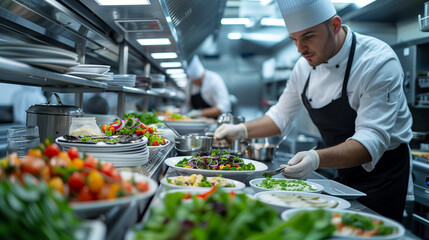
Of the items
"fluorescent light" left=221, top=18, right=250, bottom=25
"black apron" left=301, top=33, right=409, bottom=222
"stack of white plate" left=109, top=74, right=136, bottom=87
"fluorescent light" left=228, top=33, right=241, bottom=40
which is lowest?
"black apron" left=301, top=33, right=409, bottom=222

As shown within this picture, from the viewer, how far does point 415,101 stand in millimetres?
3670

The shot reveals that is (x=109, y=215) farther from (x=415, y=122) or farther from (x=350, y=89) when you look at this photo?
(x=415, y=122)

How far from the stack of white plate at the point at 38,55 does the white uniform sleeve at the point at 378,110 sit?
174 cm

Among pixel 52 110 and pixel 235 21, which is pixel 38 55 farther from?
pixel 235 21

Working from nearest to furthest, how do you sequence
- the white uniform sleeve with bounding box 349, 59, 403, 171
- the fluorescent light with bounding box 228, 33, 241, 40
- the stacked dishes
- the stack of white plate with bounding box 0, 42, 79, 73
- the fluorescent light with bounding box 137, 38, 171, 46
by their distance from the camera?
the stack of white plate with bounding box 0, 42, 79, 73
the stacked dishes
the white uniform sleeve with bounding box 349, 59, 403, 171
the fluorescent light with bounding box 137, 38, 171, 46
the fluorescent light with bounding box 228, 33, 241, 40

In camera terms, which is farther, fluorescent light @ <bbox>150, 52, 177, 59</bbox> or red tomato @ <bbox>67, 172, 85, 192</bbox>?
fluorescent light @ <bbox>150, 52, 177, 59</bbox>

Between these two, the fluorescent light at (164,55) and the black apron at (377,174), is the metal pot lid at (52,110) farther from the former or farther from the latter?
the fluorescent light at (164,55)

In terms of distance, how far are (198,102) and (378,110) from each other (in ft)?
16.6

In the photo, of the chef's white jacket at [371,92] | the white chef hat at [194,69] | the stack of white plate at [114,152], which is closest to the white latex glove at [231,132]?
the chef's white jacket at [371,92]

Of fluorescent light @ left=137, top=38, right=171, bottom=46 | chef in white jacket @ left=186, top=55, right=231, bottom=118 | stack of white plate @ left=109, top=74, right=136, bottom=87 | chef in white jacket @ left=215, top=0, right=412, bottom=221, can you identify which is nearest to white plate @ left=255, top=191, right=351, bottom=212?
chef in white jacket @ left=215, top=0, right=412, bottom=221

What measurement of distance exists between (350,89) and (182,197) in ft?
5.92

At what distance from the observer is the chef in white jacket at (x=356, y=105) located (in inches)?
81.7

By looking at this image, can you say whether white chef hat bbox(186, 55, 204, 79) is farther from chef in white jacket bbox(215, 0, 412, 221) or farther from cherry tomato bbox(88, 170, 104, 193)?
cherry tomato bbox(88, 170, 104, 193)

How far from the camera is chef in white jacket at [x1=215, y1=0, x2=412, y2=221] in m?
2.08
